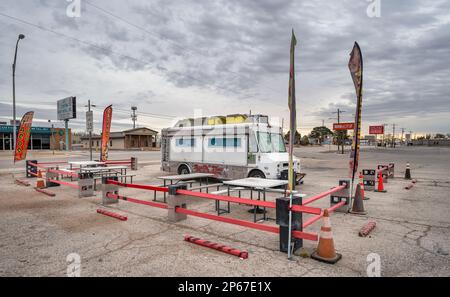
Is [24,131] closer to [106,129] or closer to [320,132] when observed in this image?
[106,129]

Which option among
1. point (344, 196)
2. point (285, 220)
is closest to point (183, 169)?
point (344, 196)

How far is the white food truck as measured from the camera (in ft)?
35.4

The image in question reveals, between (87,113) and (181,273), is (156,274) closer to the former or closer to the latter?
(181,273)

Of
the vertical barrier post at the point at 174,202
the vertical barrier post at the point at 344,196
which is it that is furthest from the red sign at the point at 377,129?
the vertical barrier post at the point at 174,202

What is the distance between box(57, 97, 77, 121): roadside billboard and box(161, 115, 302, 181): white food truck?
4014 cm

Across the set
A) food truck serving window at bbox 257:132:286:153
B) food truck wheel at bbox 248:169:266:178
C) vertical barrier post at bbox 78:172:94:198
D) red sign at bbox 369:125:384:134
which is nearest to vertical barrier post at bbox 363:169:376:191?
food truck serving window at bbox 257:132:286:153

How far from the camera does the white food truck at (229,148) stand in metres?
10.8

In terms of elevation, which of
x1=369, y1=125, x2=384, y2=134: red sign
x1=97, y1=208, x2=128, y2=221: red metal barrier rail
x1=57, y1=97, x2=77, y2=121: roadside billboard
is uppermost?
x1=57, y1=97, x2=77, y2=121: roadside billboard

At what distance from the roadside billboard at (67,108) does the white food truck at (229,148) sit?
40.1 m

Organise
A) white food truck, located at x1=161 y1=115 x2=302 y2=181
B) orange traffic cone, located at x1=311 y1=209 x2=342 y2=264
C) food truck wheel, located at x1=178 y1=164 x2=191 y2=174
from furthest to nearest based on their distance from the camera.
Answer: food truck wheel, located at x1=178 y1=164 x2=191 y2=174
white food truck, located at x1=161 y1=115 x2=302 y2=181
orange traffic cone, located at x1=311 y1=209 x2=342 y2=264

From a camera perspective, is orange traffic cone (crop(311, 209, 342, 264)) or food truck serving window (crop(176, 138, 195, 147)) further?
food truck serving window (crop(176, 138, 195, 147))

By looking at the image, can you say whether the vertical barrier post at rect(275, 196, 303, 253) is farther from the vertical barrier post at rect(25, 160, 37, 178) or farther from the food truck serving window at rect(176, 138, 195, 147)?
the vertical barrier post at rect(25, 160, 37, 178)

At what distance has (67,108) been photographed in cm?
5141

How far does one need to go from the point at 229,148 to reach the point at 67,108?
5019cm
